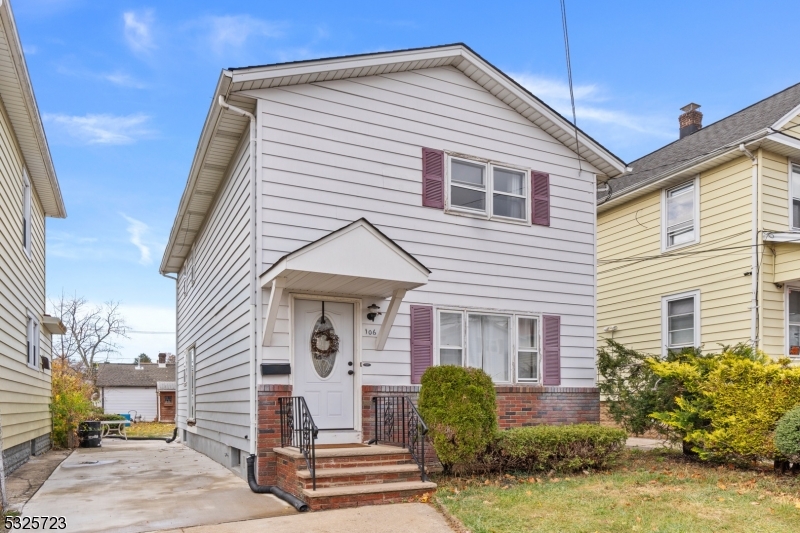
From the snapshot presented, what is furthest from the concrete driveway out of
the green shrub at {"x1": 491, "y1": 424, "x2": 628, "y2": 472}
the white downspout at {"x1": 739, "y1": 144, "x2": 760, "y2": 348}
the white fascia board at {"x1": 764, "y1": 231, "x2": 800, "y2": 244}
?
the white fascia board at {"x1": 764, "y1": 231, "x2": 800, "y2": 244}

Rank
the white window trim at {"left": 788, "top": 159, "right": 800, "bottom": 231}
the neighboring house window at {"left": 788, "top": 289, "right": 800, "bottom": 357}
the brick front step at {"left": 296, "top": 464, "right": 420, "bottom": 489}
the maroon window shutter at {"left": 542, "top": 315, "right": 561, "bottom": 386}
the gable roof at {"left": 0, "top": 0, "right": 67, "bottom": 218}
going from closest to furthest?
the brick front step at {"left": 296, "top": 464, "right": 420, "bottom": 489} < the gable roof at {"left": 0, "top": 0, "right": 67, "bottom": 218} < the maroon window shutter at {"left": 542, "top": 315, "right": 561, "bottom": 386} < the neighboring house window at {"left": 788, "top": 289, "right": 800, "bottom": 357} < the white window trim at {"left": 788, "top": 159, "right": 800, "bottom": 231}

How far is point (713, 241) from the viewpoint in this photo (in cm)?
1455

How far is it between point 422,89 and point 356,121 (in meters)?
1.45

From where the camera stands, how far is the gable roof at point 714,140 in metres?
14.2

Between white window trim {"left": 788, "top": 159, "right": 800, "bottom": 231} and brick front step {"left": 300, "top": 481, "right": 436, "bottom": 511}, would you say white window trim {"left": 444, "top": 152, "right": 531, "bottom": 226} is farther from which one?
white window trim {"left": 788, "top": 159, "right": 800, "bottom": 231}

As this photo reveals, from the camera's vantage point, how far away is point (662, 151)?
18.3 m

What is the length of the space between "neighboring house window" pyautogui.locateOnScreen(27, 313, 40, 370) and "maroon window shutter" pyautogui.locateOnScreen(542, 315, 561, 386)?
31.7ft

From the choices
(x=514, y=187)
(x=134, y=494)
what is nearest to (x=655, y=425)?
(x=514, y=187)

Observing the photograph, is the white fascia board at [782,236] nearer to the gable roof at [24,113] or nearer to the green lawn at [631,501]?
the green lawn at [631,501]

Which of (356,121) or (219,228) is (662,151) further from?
(219,228)

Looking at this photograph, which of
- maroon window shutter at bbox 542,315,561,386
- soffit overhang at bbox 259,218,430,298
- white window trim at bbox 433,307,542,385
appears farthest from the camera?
maroon window shutter at bbox 542,315,561,386

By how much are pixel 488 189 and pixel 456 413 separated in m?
4.30

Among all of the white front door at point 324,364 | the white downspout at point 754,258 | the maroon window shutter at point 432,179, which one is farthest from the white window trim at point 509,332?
the white downspout at point 754,258

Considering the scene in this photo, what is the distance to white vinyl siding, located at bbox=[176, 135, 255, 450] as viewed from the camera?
10.2m
